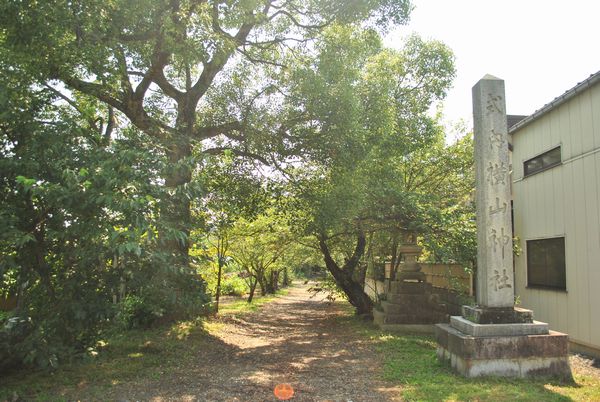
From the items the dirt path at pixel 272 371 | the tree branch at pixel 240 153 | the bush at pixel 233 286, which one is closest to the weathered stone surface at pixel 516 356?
the dirt path at pixel 272 371

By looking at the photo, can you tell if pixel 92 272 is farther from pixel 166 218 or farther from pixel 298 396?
pixel 298 396

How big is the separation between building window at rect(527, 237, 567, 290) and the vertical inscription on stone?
3557mm

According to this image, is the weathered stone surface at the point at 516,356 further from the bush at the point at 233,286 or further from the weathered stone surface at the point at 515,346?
the bush at the point at 233,286

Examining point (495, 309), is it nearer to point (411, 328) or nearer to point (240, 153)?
point (411, 328)

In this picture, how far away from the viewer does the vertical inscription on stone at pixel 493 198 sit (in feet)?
23.3

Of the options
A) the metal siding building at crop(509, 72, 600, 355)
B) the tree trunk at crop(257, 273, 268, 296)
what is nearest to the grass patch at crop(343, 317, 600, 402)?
the metal siding building at crop(509, 72, 600, 355)

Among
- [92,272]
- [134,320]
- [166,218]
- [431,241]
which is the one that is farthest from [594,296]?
[134,320]

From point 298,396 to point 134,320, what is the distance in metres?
6.93

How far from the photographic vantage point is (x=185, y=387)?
6.63 meters

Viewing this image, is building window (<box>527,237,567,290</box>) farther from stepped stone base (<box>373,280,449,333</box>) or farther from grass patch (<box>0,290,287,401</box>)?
grass patch (<box>0,290,287,401</box>)

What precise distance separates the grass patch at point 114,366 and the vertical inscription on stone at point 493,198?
5515mm

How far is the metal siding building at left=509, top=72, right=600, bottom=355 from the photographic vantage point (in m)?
8.64

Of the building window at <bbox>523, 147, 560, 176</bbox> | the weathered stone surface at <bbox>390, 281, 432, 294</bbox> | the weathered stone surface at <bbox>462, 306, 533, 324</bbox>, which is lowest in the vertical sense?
the weathered stone surface at <bbox>462, 306, 533, 324</bbox>

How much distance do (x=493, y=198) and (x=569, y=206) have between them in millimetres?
3448
